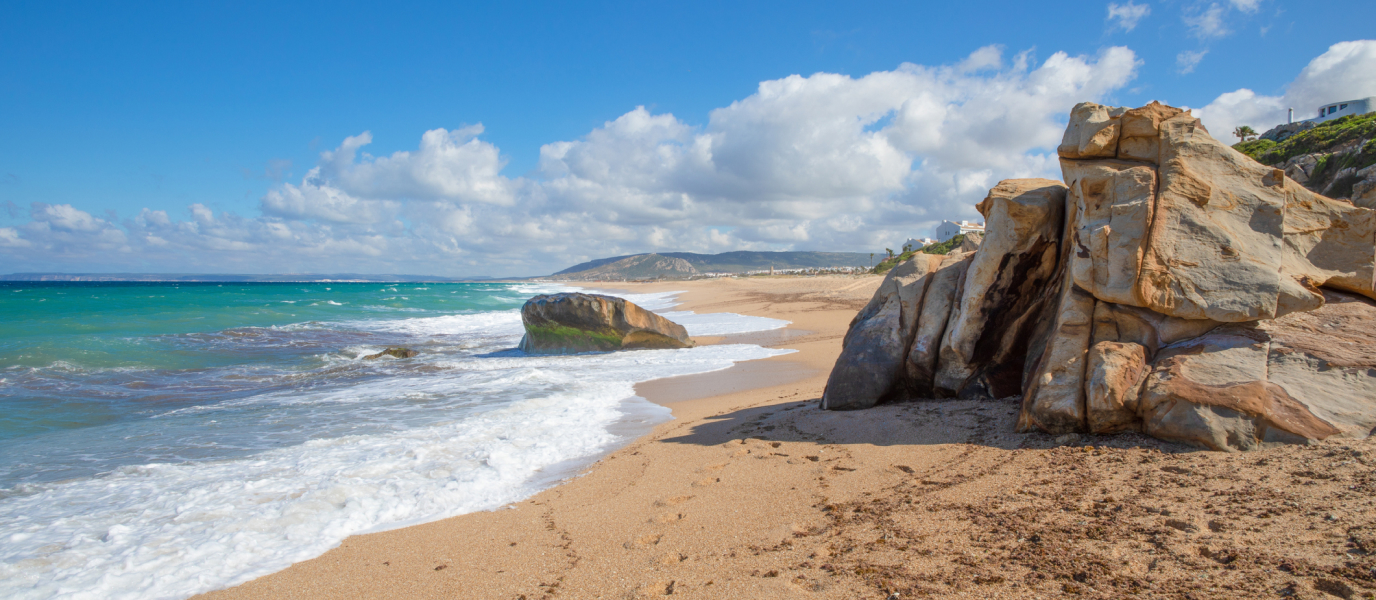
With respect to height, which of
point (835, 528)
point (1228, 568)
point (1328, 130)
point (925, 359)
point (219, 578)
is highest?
point (1328, 130)

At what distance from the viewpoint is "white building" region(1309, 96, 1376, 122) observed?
3809cm

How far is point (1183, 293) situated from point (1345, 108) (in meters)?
55.0

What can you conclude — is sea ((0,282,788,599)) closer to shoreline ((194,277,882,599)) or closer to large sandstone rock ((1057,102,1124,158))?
shoreline ((194,277,882,599))

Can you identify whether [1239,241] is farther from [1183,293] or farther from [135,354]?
[135,354]

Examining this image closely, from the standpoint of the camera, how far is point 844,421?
A: 19.6 feet

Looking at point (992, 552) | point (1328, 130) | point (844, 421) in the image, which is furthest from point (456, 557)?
point (1328, 130)

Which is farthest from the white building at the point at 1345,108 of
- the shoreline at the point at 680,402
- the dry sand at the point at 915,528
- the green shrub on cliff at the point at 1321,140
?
the dry sand at the point at 915,528

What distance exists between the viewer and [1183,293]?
444cm

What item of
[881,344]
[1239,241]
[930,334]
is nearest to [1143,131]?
[1239,241]

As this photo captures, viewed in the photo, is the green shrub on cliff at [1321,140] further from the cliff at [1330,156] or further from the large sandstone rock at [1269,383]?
the large sandstone rock at [1269,383]

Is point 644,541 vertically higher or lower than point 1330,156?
lower

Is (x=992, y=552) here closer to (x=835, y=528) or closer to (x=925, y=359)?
(x=835, y=528)

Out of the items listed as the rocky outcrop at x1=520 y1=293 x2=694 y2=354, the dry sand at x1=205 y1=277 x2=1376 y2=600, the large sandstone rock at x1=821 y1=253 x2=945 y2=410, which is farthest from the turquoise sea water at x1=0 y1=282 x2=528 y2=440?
the large sandstone rock at x1=821 y1=253 x2=945 y2=410

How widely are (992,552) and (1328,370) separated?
3106mm
